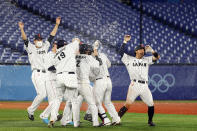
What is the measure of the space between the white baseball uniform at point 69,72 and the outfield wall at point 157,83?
1104 cm

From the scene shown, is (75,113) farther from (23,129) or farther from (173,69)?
(173,69)

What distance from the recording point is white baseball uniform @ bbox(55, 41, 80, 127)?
945 centimetres

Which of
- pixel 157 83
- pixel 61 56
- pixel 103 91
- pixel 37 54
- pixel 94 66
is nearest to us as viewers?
pixel 61 56

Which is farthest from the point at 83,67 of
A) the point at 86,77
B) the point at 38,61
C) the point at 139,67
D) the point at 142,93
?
the point at 38,61

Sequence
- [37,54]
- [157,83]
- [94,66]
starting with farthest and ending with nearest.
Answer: [157,83] → [37,54] → [94,66]

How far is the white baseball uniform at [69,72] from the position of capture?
945cm

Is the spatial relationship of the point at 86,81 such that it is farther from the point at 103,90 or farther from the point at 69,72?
the point at 103,90

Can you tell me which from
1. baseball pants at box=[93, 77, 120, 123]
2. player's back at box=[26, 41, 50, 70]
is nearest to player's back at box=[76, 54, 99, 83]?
baseball pants at box=[93, 77, 120, 123]

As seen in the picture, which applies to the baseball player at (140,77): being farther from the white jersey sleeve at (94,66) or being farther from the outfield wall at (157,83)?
the outfield wall at (157,83)

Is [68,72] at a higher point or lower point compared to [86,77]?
higher

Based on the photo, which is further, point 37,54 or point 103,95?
point 37,54

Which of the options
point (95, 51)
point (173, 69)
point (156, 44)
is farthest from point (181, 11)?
point (95, 51)

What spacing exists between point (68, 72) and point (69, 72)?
0.02 m

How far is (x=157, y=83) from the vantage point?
21172 millimetres
